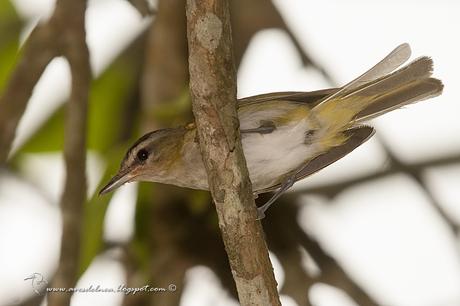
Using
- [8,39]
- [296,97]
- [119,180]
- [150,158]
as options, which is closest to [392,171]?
[296,97]

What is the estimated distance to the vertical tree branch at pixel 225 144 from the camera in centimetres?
274

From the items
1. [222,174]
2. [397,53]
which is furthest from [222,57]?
[397,53]

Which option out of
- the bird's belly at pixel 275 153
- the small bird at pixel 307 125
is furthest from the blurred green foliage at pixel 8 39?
the bird's belly at pixel 275 153

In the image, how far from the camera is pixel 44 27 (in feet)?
13.1

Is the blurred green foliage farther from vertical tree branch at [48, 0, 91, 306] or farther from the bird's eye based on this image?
the bird's eye

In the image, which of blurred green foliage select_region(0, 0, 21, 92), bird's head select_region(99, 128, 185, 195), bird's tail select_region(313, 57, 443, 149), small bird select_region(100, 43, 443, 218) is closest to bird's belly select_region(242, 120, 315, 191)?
small bird select_region(100, 43, 443, 218)

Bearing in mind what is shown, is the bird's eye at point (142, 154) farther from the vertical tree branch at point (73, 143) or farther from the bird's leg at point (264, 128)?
the bird's leg at point (264, 128)

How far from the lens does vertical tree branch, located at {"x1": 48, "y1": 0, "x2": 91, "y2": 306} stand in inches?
146

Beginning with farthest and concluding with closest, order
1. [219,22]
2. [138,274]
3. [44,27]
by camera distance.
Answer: [138,274]
[44,27]
[219,22]

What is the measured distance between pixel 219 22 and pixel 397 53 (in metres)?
0.91

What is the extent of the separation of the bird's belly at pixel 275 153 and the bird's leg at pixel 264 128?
1 centimetres

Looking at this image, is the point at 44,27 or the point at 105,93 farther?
the point at 105,93

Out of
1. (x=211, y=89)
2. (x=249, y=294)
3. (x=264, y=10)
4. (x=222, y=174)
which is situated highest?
(x=264, y=10)

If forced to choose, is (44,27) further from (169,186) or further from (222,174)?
(222,174)
